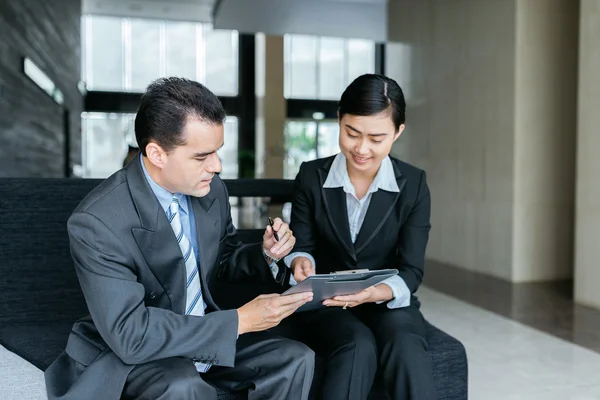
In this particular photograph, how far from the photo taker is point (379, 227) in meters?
2.18

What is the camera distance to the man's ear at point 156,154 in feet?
5.10

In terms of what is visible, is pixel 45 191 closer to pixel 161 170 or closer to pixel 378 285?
pixel 161 170

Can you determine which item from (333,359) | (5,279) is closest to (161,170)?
(333,359)

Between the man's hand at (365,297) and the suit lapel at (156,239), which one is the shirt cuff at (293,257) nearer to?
the man's hand at (365,297)

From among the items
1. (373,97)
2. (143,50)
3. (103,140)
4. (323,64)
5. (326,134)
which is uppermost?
(143,50)

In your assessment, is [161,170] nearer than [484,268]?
Yes

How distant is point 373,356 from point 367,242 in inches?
17.6

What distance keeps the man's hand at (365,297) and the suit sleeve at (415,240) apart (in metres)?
0.14

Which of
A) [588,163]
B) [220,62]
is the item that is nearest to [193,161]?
[588,163]

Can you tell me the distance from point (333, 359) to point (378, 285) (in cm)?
30

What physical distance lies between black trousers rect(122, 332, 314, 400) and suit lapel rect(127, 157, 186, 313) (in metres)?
0.20

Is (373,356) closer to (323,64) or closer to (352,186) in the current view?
(352,186)

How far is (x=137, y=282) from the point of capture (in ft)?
4.96

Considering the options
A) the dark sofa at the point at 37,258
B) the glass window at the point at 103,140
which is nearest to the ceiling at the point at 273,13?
the glass window at the point at 103,140
